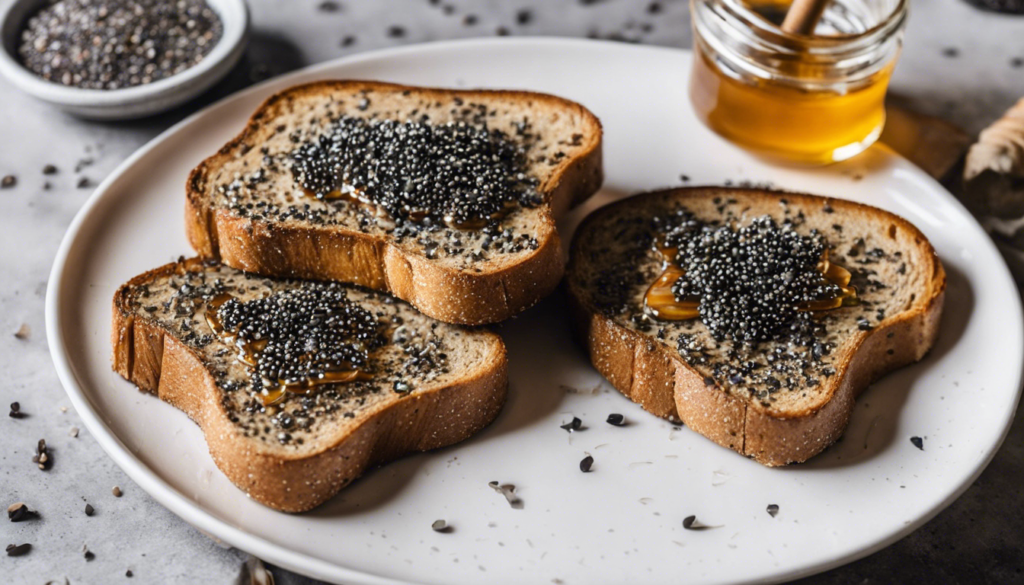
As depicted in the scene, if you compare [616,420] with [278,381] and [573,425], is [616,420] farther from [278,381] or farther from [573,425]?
[278,381]

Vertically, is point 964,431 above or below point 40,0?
below

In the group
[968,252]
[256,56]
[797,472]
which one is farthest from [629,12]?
[797,472]

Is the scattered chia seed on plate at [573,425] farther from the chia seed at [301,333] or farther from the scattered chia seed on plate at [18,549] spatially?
the scattered chia seed on plate at [18,549]

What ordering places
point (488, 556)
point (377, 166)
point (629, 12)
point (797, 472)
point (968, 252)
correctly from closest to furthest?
point (488, 556) < point (797, 472) < point (377, 166) < point (968, 252) < point (629, 12)

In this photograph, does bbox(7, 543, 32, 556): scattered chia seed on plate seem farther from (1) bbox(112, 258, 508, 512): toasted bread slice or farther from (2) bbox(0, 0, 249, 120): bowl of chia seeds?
(2) bbox(0, 0, 249, 120): bowl of chia seeds

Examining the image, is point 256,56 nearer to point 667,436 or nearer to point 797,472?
point 667,436

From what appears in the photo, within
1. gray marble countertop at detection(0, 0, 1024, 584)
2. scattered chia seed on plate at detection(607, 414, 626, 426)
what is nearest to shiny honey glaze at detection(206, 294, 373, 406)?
gray marble countertop at detection(0, 0, 1024, 584)
